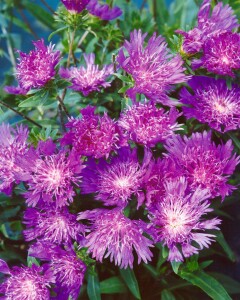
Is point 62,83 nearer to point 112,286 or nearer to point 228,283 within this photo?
point 112,286

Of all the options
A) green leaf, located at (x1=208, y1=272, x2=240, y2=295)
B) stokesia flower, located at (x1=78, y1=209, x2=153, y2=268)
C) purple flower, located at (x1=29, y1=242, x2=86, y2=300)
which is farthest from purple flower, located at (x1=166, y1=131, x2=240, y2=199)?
green leaf, located at (x1=208, y1=272, x2=240, y2=295)

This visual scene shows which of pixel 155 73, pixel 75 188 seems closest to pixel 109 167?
pixel 75 188

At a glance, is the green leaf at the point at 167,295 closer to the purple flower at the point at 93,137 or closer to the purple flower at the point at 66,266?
the purple flower at the point at 66,266

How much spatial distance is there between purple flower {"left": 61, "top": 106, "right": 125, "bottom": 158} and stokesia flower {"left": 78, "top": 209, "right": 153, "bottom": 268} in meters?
0.10

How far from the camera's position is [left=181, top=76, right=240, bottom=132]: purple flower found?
0.88 m

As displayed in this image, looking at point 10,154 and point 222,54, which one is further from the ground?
point 222,54

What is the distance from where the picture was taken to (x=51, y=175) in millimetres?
798

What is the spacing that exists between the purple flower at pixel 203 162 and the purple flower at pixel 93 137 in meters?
0.09

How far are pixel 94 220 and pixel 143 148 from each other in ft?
0.47

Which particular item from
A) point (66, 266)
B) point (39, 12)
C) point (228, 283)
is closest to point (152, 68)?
point (66, 266)

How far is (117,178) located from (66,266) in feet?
0.53

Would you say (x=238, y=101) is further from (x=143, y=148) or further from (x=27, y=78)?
(x=27, y=78)

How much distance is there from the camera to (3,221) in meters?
1.02

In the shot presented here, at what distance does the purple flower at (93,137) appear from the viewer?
79 cm
